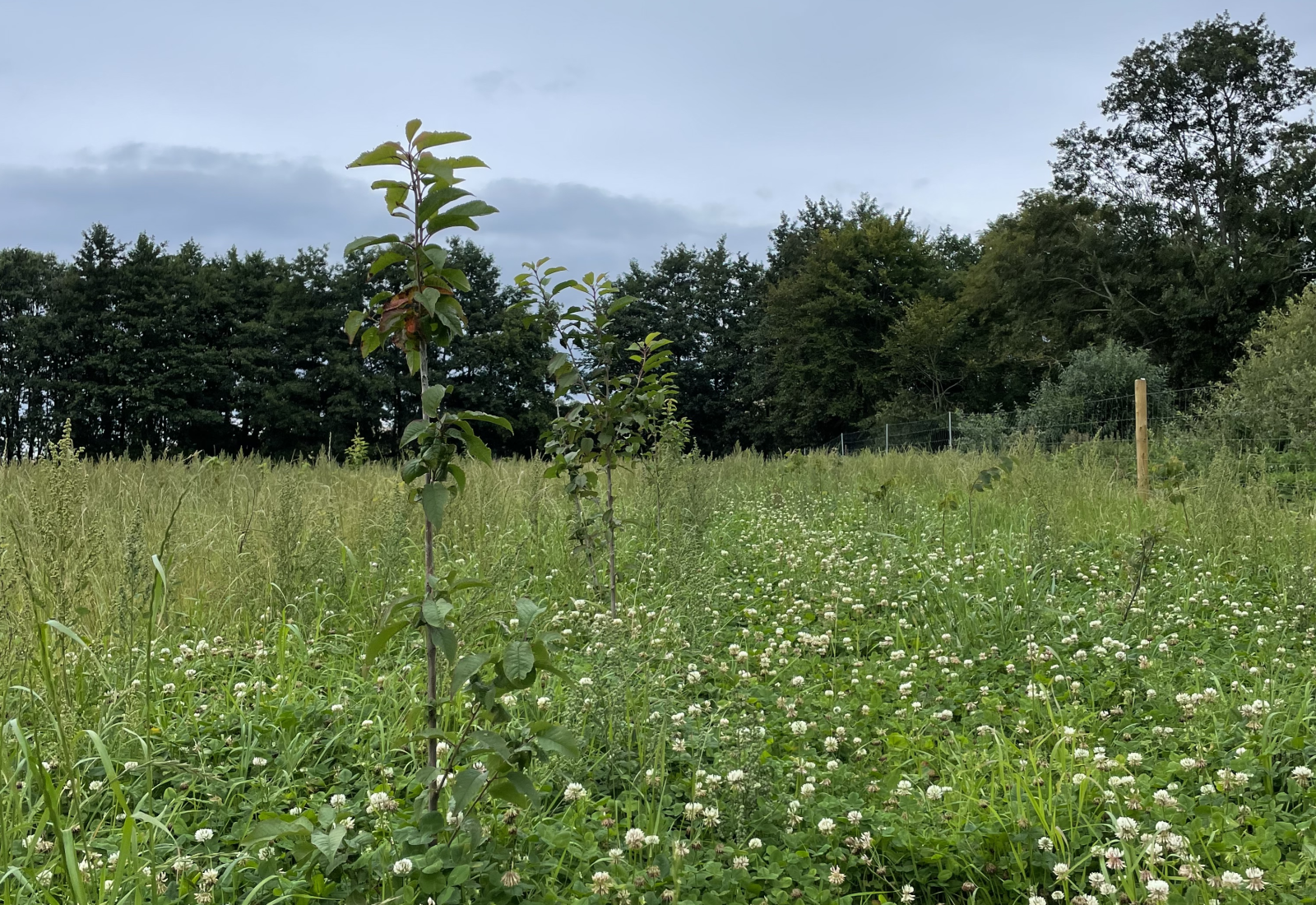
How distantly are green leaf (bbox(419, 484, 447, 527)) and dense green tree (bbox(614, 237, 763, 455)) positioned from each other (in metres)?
39.4

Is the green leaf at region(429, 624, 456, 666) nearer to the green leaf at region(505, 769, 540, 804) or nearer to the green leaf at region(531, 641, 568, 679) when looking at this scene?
the green leaf at region(531, 641, 568, 679)

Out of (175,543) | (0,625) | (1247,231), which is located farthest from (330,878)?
(1247,231)

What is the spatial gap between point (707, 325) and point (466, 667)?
140 ft

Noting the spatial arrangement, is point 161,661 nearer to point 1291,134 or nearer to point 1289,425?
point 1289,425

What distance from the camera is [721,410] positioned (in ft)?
140

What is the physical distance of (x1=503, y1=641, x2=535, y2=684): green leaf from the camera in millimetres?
1658

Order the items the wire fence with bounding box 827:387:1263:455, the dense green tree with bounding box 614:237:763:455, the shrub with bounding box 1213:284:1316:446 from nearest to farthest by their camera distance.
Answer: the shrub with bounding box 1213:284:1316:446
the wire fence with bounding box 827:387:1263:455
the dense green tree with bounding box 614:237:763:455

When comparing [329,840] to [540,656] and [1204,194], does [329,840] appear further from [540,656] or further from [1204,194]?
[1204,194]

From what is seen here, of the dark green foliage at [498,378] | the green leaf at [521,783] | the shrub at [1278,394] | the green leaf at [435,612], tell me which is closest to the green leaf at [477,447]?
the green leaf at [435,612]

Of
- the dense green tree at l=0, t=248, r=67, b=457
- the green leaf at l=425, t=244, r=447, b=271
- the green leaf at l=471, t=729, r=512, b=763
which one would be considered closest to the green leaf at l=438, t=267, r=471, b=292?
the green leaf at l=425, t=244, r=447, b=271

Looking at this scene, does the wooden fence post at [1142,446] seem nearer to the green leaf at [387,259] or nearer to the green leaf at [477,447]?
the green leaf at [477,447]

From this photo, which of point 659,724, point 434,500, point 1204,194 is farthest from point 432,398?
point 1204,194

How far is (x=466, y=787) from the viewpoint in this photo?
1.69 metres

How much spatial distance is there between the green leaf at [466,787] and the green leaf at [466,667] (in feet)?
0.65
